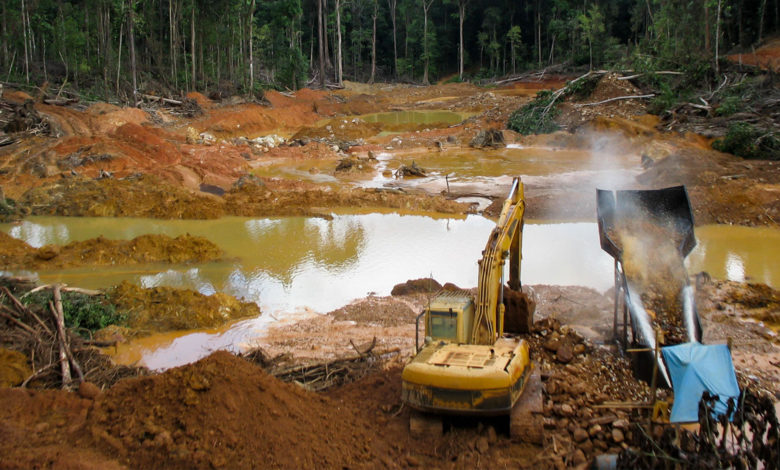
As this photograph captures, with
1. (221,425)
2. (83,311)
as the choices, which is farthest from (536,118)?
(221,425)

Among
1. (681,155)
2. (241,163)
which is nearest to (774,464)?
(681,155)

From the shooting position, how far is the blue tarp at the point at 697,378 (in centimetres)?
537

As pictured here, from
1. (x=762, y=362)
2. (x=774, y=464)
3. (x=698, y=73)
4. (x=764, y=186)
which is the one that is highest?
(x=698, y=73)

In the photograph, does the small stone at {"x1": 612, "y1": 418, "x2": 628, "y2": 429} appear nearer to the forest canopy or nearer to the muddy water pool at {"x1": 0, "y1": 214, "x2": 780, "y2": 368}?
the muddy water pool at {"x1": 0, "y1": 214, "x2": 780, "y2": 368}

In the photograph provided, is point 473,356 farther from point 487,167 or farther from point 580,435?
point 487,167

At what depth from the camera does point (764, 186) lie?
1691cm

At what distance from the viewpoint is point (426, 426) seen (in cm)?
608

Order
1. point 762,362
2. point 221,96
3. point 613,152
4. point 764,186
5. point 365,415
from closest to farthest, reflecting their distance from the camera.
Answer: point 365,415
point 762,362
point 764,186
point 613,152
point 221,96

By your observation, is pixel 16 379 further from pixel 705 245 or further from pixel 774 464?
pixel 705 245

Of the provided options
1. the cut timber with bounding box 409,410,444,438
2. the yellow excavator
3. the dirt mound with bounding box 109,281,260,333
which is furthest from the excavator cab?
the dirt mound with bounding box 109,281,260,333

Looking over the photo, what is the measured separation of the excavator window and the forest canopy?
25.5 metres

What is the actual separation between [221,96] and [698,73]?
28.8 metres

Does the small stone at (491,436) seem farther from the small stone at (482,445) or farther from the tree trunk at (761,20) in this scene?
the tree trunk at (761,20)

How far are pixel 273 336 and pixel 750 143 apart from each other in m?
18.0
